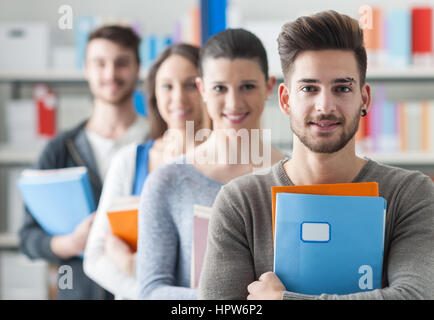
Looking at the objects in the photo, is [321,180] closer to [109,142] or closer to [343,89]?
[343,89]

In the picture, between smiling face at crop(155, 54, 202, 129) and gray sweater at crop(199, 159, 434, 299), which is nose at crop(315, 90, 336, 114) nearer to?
gray sweater at crop(199, 159, 434, 299)

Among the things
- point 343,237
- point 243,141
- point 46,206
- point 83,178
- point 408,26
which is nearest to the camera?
point 343,237

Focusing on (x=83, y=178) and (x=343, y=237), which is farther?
(x=83, y=178)

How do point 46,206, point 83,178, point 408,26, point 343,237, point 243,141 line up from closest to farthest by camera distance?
point 343,237, point 243,141, point 83,178, point 46,206, point 408,26

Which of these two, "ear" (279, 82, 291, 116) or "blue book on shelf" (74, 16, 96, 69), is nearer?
"ear" (279, 82, 291, 116)

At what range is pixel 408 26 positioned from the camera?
2576mm

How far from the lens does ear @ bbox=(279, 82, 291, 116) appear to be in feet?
2.41

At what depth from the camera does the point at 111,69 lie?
55.4 inches

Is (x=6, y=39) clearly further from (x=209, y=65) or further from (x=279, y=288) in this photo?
(x=279, y=288)

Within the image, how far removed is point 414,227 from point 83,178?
2.51 ft

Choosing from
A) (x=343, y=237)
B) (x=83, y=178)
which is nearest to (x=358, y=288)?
(x=343, y=237)

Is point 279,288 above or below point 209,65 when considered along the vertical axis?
below

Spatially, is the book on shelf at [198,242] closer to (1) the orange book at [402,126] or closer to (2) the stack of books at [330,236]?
(2) the stack of books at [330,236]

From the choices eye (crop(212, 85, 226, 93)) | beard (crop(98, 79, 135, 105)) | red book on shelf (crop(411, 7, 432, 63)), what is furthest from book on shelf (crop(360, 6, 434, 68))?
eye (crop(212, 85, 226, 93))
